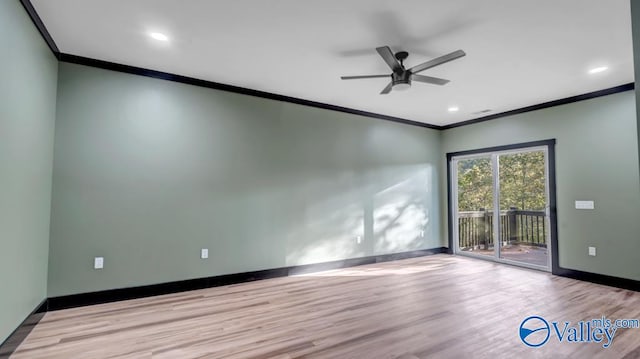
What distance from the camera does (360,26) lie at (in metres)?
2.71

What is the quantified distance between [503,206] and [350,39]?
4422 millimetres

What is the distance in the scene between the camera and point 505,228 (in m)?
5.50

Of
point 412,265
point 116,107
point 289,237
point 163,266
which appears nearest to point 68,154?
point 116,107

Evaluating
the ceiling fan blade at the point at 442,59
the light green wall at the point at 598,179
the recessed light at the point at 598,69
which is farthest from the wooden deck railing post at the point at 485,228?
the ceiling fan blade at the point at 442,59

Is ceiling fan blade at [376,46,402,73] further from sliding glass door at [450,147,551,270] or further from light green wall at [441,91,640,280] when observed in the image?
sliding glass door at [450,147,551,270]

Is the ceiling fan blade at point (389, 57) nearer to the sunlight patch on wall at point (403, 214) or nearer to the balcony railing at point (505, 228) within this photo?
the sunlight patch on wall at point (403, 214)

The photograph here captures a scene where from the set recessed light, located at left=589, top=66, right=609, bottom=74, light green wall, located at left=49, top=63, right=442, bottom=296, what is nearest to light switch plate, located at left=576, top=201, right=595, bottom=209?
recessed light, located at left=589, top=66, right=609, bottom=74

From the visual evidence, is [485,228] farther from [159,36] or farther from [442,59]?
[159,36]

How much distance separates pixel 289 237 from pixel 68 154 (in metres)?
2.85

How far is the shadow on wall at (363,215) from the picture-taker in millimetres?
4723

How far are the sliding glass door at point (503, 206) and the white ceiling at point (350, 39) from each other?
1.52 meters

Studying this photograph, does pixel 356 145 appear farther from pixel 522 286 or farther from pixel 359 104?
pixel 522 286

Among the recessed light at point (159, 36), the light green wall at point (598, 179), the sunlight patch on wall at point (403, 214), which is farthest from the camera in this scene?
the sunlight patch on wall at point (403, 214)

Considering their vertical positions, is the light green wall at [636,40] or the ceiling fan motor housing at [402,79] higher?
the ceiling fan motor housing at [402,79]
